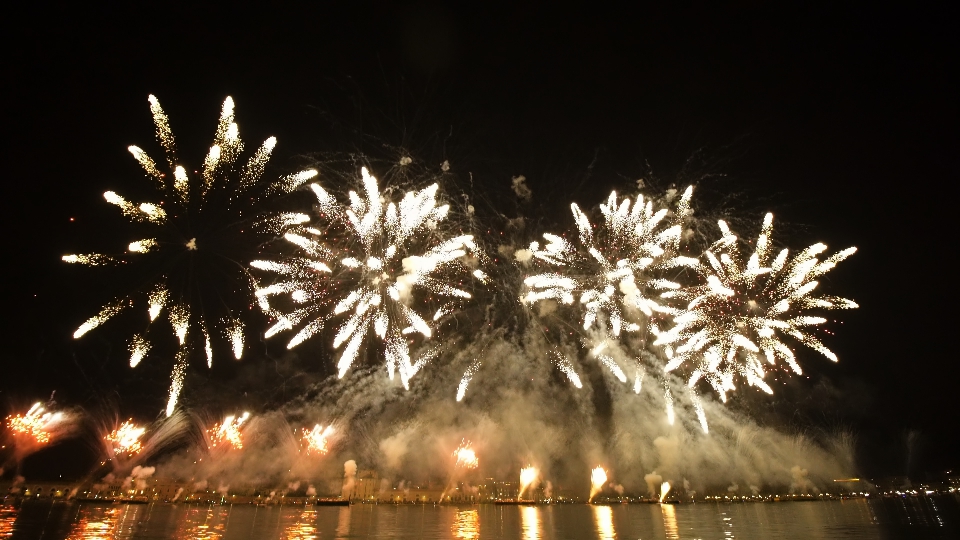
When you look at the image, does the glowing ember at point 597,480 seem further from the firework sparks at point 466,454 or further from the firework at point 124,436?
the firework at point 124,436

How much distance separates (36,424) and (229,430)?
1361cm

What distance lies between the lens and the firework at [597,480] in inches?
2216

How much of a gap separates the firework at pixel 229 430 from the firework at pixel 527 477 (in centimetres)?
2879

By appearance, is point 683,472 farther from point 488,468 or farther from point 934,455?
point 934,455

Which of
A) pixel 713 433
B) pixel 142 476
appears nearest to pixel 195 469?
pixel 142 476

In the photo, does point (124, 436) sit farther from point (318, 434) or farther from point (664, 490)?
point (664, 490)

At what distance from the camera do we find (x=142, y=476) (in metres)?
46.6

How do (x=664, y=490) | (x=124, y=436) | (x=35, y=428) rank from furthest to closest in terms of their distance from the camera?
(x=664, y=490)
(x=124, y=436)
(x=35, y=428)

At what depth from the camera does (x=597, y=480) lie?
191ft

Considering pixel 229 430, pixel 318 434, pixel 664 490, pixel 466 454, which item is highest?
pixel 229 430

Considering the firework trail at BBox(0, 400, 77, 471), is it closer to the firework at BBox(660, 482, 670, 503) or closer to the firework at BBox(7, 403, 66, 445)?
the firework at BBox(7, 403, 66, 445)

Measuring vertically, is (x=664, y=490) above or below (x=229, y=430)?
below

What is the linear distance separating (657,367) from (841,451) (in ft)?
225

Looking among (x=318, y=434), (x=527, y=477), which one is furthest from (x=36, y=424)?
(x=527, y=477)
